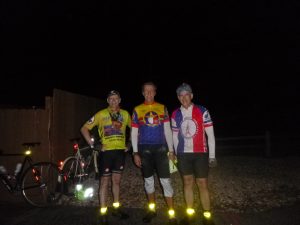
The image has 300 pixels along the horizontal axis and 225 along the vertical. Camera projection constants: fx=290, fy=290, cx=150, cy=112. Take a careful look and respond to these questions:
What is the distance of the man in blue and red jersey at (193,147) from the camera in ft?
14.7

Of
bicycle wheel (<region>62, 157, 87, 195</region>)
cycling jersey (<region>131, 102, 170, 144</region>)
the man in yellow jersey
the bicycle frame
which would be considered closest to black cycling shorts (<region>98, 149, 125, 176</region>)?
the man in yellow jersey

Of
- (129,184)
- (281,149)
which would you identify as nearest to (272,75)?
(281,149)

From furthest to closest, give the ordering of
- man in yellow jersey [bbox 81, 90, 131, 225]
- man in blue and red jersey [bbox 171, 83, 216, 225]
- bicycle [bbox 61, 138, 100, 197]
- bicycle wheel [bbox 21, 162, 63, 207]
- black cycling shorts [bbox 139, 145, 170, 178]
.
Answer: bicycle [bbox 61, 138, 100, 197] → bicycle wheel [bbox 21, 162, 63, 207] → man in yellow jersey [bbox 81, 90, 131, 225] → black cycling shorts [bbox 139, 145, 170, 178] → man in blue and red jersey [bbox 171, 83, 216, 225]

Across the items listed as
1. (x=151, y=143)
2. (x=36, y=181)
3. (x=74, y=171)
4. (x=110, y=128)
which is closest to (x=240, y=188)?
(x=151, y=143)

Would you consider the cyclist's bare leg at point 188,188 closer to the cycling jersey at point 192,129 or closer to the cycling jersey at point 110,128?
the cycling jersey at point 192,129

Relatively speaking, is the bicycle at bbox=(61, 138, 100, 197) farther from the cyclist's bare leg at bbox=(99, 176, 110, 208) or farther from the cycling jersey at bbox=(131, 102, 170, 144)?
the cycling jersey at bbox=(131, 102, 170, 144)

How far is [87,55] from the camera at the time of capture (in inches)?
999

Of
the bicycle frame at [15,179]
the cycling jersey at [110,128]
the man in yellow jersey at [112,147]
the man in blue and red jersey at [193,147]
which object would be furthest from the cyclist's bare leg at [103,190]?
the bicycle frame at [15,179]

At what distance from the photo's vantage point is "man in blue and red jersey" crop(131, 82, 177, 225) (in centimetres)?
474

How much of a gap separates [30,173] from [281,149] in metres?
12.2

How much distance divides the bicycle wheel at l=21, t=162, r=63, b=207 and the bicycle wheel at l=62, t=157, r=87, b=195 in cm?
13

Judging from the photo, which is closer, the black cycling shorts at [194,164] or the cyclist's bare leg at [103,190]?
the black cycling shorts at [194,164]

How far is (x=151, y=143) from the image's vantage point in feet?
15.5

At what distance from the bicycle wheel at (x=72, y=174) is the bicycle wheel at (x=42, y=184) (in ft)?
0.44
